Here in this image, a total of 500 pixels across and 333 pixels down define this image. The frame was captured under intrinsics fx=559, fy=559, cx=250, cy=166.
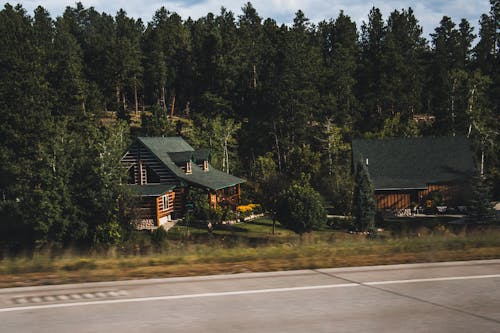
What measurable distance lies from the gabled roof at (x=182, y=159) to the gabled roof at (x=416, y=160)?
13.6 metres

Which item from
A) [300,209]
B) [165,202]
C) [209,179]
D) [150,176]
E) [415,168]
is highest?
[415,168]

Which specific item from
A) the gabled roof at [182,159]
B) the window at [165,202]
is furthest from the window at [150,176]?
the window at [165,202]

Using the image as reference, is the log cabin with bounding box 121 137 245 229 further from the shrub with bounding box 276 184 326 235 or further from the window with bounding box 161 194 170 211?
the shrub with bounding box 276 184 326 235

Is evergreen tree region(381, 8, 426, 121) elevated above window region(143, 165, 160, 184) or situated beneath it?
elevated above

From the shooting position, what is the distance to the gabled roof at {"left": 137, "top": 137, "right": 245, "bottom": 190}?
47.6 meters

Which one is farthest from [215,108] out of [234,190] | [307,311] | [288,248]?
[307,311]

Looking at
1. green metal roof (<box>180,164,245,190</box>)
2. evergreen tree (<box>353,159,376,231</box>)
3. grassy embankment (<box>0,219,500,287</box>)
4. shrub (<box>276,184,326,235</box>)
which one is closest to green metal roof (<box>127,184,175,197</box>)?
green metal roof (<box>180,164,245,190</box>)

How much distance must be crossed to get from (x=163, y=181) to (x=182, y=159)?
2623mm

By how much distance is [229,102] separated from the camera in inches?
3103

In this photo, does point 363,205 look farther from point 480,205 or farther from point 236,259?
point 236,259

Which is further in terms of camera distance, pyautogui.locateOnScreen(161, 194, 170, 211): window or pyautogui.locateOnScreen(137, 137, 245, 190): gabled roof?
pyautogui.locateOnScreen(137, 137, 245, 190): gabled roof

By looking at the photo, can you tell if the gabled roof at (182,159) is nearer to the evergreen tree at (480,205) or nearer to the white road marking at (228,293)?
the evergreen tree at (480,205)

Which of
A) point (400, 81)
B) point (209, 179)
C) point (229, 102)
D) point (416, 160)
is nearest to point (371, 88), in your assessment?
point (400, 81)

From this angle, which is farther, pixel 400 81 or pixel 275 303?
pixel 400 81
